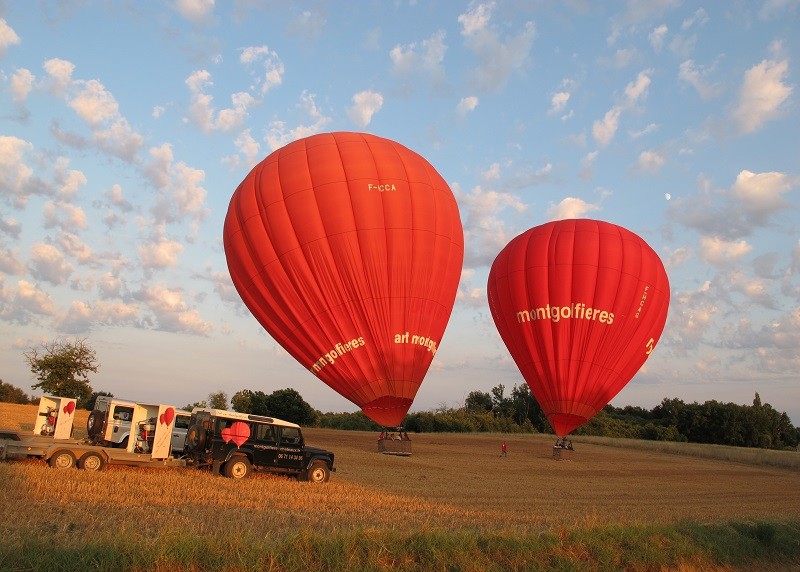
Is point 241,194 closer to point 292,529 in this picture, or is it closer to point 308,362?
point 308,362

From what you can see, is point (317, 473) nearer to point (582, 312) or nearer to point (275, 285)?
point (275, 285)

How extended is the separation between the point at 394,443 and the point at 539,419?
55065 millimetres

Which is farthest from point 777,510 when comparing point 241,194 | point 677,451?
point 677,451

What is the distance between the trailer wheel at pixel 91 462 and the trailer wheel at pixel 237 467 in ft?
8.92

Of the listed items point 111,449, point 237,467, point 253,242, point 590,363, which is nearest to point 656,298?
point 590,363

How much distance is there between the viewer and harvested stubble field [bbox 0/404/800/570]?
8289mm

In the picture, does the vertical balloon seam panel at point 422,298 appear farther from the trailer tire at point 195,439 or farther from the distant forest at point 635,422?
the distant forest at point 635,422

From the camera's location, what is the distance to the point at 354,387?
26484 millimetres

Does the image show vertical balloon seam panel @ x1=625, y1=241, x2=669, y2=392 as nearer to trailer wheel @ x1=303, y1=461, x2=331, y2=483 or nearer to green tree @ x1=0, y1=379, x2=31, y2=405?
trailer wheel @ x1=303, y1=461, x2=331, y2=483

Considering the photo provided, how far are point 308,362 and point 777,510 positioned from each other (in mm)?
15860

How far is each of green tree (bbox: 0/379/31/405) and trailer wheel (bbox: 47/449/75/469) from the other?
43810 mm

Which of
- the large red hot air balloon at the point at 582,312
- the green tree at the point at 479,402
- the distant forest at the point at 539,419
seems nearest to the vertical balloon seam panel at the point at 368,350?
the large red hot air balloon at the point at 582,312

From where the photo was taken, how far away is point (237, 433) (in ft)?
56.9

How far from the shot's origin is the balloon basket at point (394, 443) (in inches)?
1142
